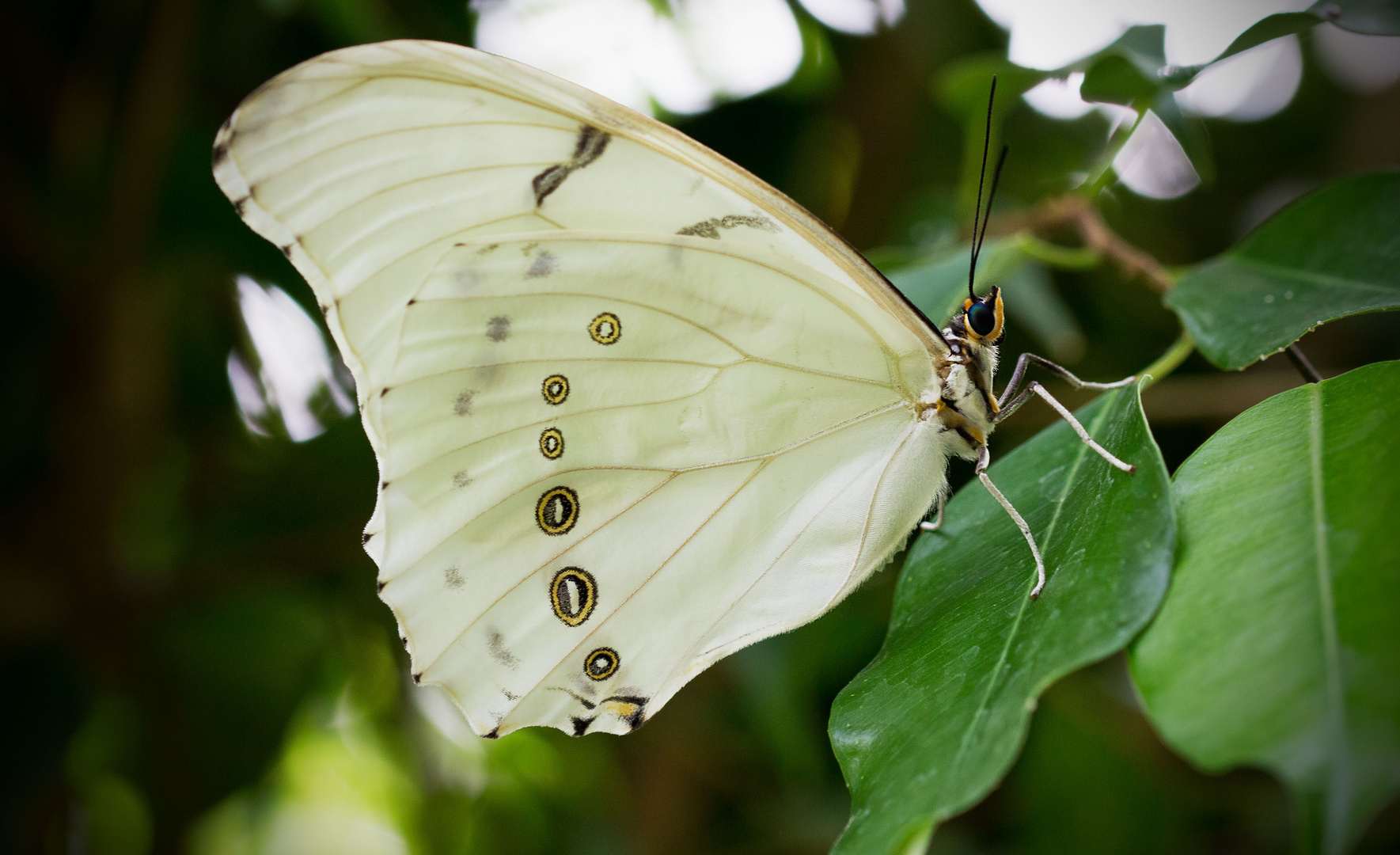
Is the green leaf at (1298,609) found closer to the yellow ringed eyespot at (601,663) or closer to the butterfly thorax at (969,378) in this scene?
the butterfly thorax at (969,378)

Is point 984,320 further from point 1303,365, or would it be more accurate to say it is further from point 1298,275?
point 1298,275

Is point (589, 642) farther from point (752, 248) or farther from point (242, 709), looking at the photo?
point (242, 709)

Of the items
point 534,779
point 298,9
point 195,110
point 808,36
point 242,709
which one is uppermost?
point 808,36

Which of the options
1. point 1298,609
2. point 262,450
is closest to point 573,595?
point 1298,609

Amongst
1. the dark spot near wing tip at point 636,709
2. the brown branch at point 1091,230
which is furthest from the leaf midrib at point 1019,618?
the dark spot near wing tip at point 636,709

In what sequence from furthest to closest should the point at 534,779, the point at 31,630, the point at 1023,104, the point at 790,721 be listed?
the point at 534,779 → the point at 31,630 → the point at 1023,104 → the point at 790,721

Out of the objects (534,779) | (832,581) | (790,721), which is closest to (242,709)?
(534,779)
